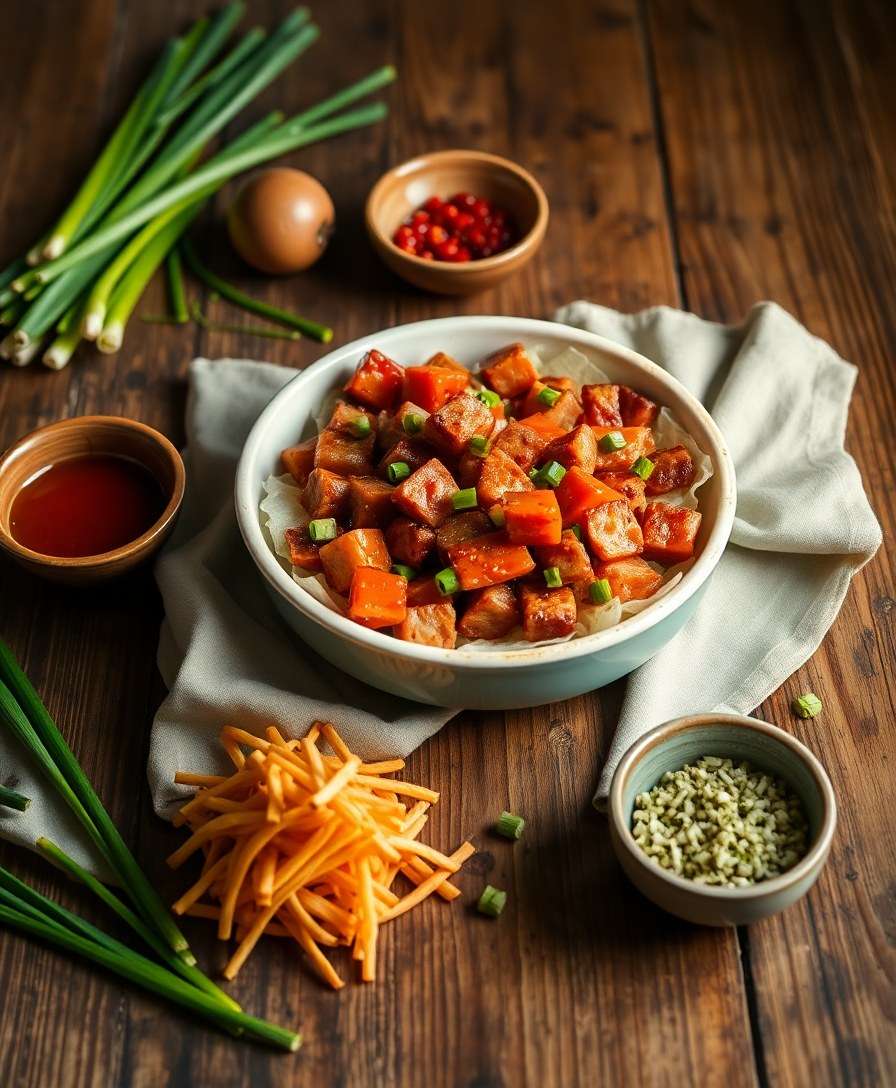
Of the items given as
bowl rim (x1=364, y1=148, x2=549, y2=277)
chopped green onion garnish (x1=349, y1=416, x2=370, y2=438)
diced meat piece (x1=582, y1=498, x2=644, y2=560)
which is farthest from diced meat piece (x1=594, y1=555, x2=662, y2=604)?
bowl rim (x1=364, y1=148, x2=549, y2=277)

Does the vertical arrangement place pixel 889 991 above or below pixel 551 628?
below

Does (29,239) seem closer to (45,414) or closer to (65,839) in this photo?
(45,414)

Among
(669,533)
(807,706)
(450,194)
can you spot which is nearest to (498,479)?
(669,533)

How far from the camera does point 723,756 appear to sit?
2.59 meters

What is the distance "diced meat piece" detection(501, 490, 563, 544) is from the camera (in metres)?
2.60

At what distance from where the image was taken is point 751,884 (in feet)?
7.82

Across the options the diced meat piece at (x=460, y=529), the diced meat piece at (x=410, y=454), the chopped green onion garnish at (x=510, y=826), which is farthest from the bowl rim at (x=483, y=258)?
the chopped green onion garnish at (x=510, y=826)

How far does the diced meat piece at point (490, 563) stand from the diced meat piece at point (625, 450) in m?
0.37

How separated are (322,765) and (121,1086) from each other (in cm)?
70

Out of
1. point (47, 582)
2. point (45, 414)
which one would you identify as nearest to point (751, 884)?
point (47, 582)

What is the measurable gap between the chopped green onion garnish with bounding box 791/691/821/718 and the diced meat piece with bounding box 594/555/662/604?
444mm

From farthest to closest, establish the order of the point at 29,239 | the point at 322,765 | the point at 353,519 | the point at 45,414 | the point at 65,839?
the point at 29,239 → the point at 45,414 → the point at 353,519 → the point at 65,839 → the point at 322,765

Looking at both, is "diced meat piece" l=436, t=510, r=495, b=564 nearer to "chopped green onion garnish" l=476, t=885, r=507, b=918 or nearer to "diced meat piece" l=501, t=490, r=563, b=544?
"diced meat piece" l=501, t=490, r=563, b=544

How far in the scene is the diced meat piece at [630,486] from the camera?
2.79m
